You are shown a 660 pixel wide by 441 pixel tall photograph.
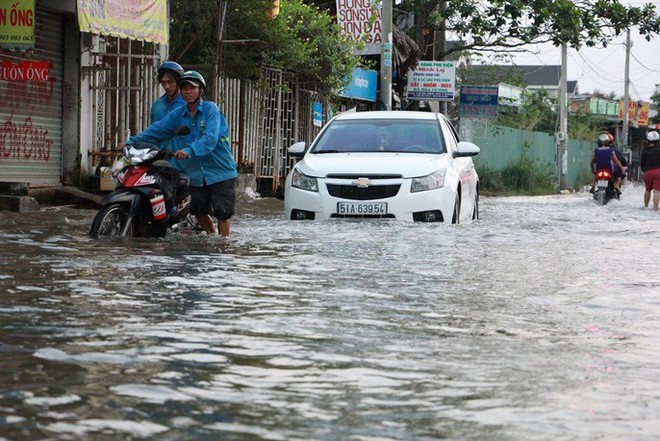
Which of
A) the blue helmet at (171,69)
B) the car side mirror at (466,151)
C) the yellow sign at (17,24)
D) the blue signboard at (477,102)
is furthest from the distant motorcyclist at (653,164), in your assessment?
the blue helmet at (171,69)

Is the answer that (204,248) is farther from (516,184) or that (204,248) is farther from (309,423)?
(516,184)

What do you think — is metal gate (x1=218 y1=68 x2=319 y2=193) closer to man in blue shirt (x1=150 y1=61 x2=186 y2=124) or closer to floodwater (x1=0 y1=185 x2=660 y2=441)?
man in blue shirt (x1=150 y1=61 x2=186 y2=124)

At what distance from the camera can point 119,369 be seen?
15.6 feet

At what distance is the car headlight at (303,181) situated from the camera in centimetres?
1293

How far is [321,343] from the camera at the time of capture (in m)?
5.58

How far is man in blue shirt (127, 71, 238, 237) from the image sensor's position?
10695 millimetres

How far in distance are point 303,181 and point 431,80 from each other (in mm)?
17396

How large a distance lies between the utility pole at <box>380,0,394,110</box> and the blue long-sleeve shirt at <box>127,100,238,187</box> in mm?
13521

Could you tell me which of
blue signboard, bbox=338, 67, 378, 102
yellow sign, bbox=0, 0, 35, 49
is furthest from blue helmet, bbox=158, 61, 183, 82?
blue signboard, bbox=338, 67, 378, 102

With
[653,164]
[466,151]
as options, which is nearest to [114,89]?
[466,151]

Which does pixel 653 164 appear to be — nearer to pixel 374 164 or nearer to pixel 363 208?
pixel 374 164

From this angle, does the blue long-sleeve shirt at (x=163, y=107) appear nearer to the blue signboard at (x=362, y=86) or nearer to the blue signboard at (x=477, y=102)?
the blue signboard at (x=362, y=86)

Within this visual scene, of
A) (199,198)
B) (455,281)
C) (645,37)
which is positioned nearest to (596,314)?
(455,281)

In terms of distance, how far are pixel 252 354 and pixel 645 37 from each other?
88.8ft
